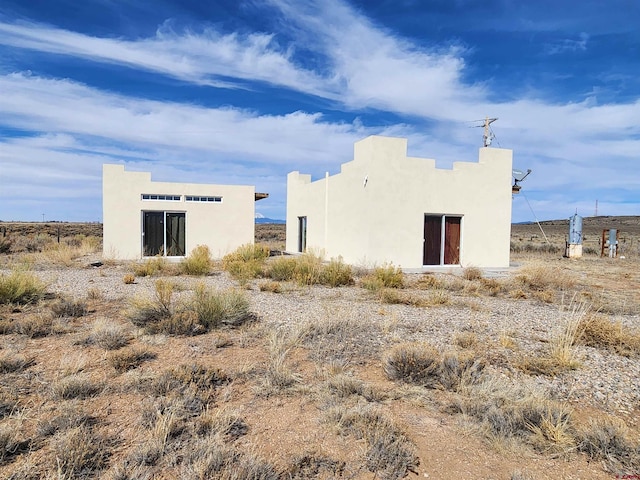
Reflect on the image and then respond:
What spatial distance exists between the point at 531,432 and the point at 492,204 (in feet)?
49.9

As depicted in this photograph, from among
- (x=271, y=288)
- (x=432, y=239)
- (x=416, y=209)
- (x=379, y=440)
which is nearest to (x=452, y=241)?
(x=432, y=239)

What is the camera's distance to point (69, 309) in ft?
24.0

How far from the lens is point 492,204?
698 inches

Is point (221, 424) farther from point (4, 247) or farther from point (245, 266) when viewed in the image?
point (4, 247)

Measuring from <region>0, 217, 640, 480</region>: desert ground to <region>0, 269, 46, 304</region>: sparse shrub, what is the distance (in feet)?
0.14

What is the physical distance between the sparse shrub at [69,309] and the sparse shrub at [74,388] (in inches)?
126

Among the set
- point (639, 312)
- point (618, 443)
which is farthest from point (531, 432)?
point (639, 312)

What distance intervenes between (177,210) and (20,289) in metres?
11.6

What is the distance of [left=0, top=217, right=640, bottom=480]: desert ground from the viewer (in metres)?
3.25

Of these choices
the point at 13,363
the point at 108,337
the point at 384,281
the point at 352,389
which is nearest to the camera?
the point at 352,389

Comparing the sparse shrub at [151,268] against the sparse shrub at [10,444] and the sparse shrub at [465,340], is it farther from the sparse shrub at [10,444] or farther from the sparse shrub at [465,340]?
the sparse shrub at [10,444]

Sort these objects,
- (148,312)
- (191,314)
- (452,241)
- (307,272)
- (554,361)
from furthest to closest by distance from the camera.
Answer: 1. (452,241)
2. (307,272)
3. (148,312)
4. (191,314)
5. (554,361)

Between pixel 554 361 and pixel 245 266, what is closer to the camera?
pixel 554 361

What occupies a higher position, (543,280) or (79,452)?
(543,280)
